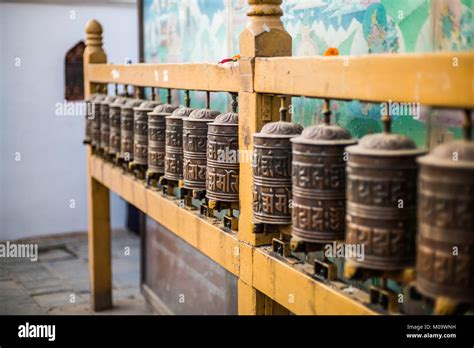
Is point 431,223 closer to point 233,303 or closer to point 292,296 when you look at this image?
point 292,296

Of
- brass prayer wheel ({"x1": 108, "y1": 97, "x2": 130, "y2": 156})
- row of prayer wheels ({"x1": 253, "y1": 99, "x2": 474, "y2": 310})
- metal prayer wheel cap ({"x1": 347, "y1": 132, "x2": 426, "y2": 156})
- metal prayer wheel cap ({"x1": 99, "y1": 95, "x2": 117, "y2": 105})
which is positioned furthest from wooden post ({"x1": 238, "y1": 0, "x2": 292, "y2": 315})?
metal prayer wheel cap ({"x1": 99, "y1": 95, "x2": 117, "y2": 105})

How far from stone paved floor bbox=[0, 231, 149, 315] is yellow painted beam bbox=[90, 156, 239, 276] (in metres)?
2.47

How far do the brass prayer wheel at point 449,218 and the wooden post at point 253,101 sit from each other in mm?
1360

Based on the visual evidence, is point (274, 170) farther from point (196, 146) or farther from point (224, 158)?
point (196, 146)

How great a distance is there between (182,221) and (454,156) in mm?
2637

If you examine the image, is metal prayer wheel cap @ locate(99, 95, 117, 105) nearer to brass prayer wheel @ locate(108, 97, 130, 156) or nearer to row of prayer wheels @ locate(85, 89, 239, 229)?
row of prayer wheels @ locate(85, 89, 239, 229)

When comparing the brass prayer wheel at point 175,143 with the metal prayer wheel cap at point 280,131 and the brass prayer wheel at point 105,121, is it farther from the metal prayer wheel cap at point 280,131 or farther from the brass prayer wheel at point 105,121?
the brass prayer wheel at point 105,121

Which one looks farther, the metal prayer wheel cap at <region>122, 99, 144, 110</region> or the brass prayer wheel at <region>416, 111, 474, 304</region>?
the metal prayer wheel cap at <region>122, 99, 144, 110</region>

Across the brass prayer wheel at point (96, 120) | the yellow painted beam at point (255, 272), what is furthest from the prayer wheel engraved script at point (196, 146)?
the brass prayer wheel at point (96, 120)

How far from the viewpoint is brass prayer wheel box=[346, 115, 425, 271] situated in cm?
263

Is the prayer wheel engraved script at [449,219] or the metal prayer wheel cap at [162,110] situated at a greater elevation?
the metal prayer wheel cap at [162,110]

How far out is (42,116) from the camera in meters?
11.3

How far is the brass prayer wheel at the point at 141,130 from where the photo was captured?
5.25 meters

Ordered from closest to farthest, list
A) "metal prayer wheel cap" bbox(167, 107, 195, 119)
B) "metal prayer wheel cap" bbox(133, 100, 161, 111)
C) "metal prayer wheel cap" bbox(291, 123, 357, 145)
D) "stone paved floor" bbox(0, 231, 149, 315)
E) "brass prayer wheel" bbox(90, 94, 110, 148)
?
1. "metal prayer wheel cap" bbox(291, 123, 357, 145)
2. "metal prayer wheel cap" bbox(167, 107, 195, 119)
3. "metal prayer wheel cap" bbox(133, 100, 161, 111)
4. "brass prayer wheel" bbox(90, 94, 110, 148)
5. "stone paved floor" bbox(0, 231, 149, 315)
